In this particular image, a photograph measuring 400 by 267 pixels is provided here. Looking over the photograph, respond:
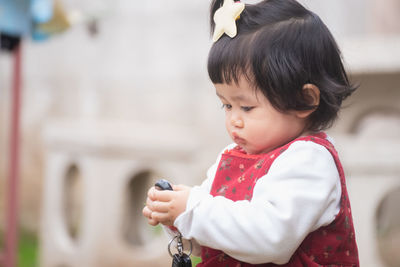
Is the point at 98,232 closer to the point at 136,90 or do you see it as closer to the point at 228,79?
the point at 136,90

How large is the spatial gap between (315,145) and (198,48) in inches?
206

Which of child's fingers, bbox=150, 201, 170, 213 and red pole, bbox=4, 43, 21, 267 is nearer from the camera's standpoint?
child's fingers, bbox=150, 201, 170, 213

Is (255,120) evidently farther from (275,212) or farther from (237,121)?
(275,212)

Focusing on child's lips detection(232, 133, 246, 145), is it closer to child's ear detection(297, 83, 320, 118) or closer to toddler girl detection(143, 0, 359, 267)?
toddler girl detection(143, 0, 359, 267)

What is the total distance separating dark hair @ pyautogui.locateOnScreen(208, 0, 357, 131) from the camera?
39.4 inches

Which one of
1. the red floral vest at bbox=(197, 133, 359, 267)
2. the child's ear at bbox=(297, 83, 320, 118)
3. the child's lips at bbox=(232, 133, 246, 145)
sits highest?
the child's ear at bbox=(297, 83, 320, 118)

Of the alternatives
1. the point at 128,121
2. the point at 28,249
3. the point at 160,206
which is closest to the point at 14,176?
the point at 128,121

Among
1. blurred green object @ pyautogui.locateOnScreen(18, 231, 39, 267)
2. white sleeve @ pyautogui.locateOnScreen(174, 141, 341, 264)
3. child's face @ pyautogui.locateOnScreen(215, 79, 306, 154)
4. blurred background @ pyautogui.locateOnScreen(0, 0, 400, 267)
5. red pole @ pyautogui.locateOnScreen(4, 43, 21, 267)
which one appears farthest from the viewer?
blurred green object @ pyautogui.locateOnScreen(18, 231, 39, 267)

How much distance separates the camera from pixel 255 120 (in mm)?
1028

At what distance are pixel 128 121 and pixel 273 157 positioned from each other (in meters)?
4.94

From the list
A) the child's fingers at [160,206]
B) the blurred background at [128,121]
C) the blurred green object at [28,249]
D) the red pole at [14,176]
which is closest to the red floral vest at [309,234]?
the child's fingers at [160,206]

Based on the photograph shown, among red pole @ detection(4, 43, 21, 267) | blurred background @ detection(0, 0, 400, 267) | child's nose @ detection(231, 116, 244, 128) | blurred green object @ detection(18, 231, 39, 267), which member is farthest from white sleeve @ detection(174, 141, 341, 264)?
blurred green object @ detection(18, 231, 39, 267)

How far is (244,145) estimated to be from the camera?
1.06 metres

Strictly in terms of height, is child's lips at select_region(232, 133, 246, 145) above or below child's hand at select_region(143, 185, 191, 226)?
above
